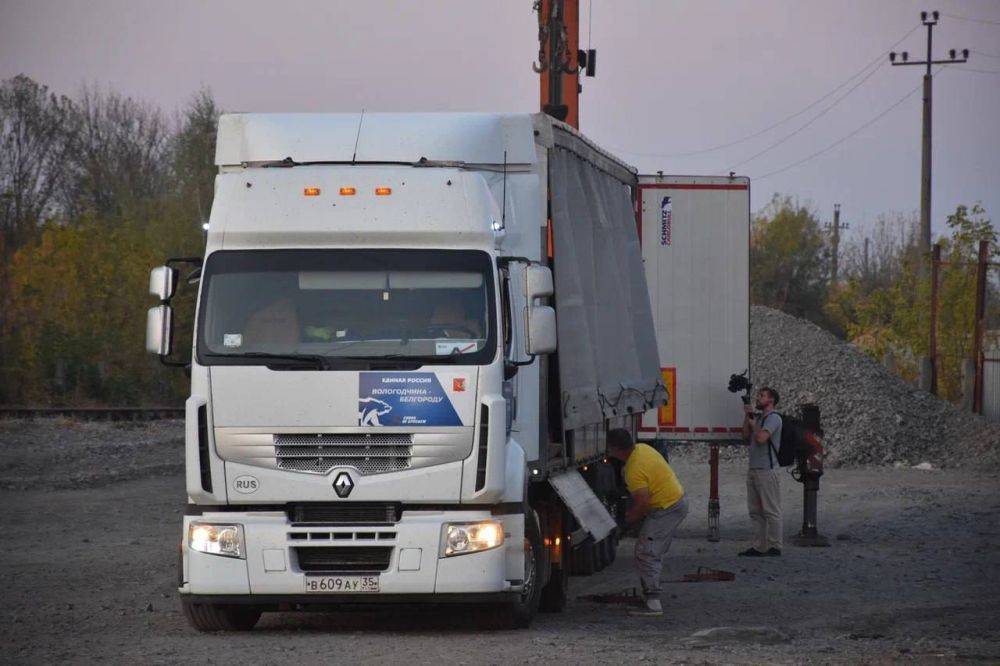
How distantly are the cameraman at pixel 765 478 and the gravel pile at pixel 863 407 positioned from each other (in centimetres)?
1357

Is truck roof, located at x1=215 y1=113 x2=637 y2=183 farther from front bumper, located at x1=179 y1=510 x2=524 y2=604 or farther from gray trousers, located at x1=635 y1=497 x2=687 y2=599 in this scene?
gray trousers, located at x1=635 y1=497 x2=687 y2=599

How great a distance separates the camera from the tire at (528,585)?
11.1 m

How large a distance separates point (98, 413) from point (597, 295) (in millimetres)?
25851

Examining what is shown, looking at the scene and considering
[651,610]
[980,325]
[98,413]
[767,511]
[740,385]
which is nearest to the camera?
[651,610]

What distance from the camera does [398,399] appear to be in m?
10.3

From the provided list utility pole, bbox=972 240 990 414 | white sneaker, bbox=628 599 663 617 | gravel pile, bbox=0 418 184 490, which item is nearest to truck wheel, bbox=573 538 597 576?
white sneaker, bbox=628 599 663 617

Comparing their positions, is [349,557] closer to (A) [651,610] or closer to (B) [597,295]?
(A) [651,610]

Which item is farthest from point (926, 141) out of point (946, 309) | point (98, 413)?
point (98, 413)

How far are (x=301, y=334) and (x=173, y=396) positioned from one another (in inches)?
1539

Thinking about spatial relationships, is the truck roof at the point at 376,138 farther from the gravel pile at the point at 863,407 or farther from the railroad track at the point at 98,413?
the railroad track at the point at 98,413

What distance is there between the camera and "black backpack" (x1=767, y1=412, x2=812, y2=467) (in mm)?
17578

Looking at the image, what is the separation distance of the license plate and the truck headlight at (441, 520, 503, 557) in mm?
531

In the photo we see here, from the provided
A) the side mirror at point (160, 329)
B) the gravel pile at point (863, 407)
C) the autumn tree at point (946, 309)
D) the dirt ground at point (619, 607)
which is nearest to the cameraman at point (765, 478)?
the dirt ground at point (619, 607)

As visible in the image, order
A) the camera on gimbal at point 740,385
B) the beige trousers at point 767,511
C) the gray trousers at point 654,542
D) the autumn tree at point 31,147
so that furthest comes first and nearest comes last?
the autumn tree at point 31,147 → the camera on gimbal at point 740,385 → the beige trousers at point 767,511 → the gray trousers at point 654,542
